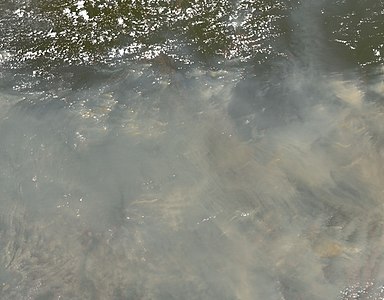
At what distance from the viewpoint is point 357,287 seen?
8.30 feet

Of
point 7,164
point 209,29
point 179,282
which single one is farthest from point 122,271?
point 209,29

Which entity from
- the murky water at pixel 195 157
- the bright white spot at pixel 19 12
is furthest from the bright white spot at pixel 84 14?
the bright white spot at pixel 19 12

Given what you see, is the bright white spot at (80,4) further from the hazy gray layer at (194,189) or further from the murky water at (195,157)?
the hazy gray layer at (194,189)

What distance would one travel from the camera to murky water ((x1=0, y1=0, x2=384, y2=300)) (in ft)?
8.57

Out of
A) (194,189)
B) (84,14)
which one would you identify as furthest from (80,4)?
(194,189)

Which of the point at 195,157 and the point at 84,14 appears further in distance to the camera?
the point at 84,14

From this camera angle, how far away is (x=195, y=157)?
2867 mm

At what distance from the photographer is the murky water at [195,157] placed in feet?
8.57

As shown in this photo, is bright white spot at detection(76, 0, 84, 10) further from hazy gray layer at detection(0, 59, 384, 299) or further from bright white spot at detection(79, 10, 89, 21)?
hazy gray layer at detection(0, 59, 384, 299)

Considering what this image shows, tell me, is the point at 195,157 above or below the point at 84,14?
below

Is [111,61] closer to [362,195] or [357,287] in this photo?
[362,195]

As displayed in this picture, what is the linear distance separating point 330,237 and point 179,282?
844mm

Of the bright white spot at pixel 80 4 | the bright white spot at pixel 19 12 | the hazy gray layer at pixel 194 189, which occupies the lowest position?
the hazy gray layer at pixel 194 189

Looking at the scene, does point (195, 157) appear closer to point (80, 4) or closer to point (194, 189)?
point (194, 189)
